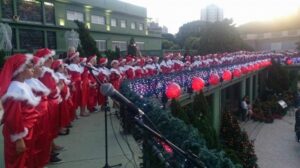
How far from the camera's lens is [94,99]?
1105 centimetres

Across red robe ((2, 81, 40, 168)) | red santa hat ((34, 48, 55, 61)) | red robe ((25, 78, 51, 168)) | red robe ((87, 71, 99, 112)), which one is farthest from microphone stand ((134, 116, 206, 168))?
red robe ((87, 71, 99, 112))

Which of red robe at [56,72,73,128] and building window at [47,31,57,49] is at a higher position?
building window at [47,31,57,49]

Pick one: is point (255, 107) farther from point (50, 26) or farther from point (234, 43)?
point (50, 26)

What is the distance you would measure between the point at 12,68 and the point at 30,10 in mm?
23878

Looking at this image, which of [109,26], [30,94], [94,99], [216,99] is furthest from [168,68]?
[109,26]

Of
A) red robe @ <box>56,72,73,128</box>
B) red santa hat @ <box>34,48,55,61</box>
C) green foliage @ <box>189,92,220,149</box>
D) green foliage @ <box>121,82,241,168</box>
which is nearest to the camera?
green foliage @ <box>121,82,241,168</box>

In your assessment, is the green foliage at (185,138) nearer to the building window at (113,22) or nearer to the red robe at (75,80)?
the red robe at (75,80)

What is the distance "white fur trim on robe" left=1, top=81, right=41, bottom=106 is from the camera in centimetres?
A: 464

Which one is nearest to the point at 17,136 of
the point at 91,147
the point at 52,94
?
the point at 52,94

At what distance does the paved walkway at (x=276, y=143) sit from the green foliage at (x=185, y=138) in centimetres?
1406

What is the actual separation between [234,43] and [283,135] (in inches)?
828

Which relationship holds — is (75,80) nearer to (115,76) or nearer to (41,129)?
(115,76)

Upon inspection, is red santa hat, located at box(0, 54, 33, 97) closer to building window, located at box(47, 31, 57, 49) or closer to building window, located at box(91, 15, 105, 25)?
building window, located at box(47, 31, 57, 49)

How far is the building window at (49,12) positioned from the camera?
28438 millimetres
